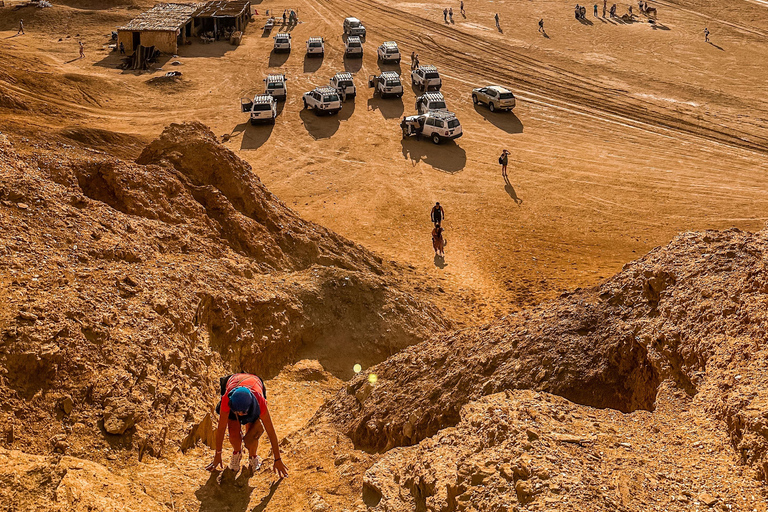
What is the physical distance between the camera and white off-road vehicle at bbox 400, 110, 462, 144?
1168 inches

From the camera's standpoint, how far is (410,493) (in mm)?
5465

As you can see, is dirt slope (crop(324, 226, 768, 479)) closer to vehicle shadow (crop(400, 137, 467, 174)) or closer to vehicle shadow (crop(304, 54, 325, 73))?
vehicle shadow (crop(400, 137, 467, 174))

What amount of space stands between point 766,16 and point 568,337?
5708 cm

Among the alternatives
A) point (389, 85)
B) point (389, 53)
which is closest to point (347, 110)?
point (389, 85)

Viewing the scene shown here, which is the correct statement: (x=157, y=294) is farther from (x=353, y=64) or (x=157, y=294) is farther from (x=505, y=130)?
(x=353, y=64)

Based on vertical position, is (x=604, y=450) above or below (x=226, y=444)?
above

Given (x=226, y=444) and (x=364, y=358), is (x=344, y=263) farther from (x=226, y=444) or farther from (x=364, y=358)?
(x=226, y=444)

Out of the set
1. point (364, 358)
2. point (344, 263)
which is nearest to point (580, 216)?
point (344, 263)

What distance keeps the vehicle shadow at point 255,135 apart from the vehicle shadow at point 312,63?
947cm

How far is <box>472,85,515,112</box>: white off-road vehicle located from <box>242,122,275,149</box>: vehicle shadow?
1174 cm

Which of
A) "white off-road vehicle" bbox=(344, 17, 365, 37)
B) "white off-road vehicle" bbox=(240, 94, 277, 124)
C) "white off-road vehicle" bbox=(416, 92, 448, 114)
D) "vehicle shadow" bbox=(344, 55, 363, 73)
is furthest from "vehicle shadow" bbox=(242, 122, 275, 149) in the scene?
"white off-road vehicle" bbox=(344, 17, 365, 37)

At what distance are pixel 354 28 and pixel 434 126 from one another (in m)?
19.2

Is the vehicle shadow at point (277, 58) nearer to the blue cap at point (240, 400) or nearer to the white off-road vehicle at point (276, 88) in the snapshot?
the white off-road vehicle at point (276, 88)

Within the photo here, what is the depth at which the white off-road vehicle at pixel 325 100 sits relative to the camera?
32969 millimetres
